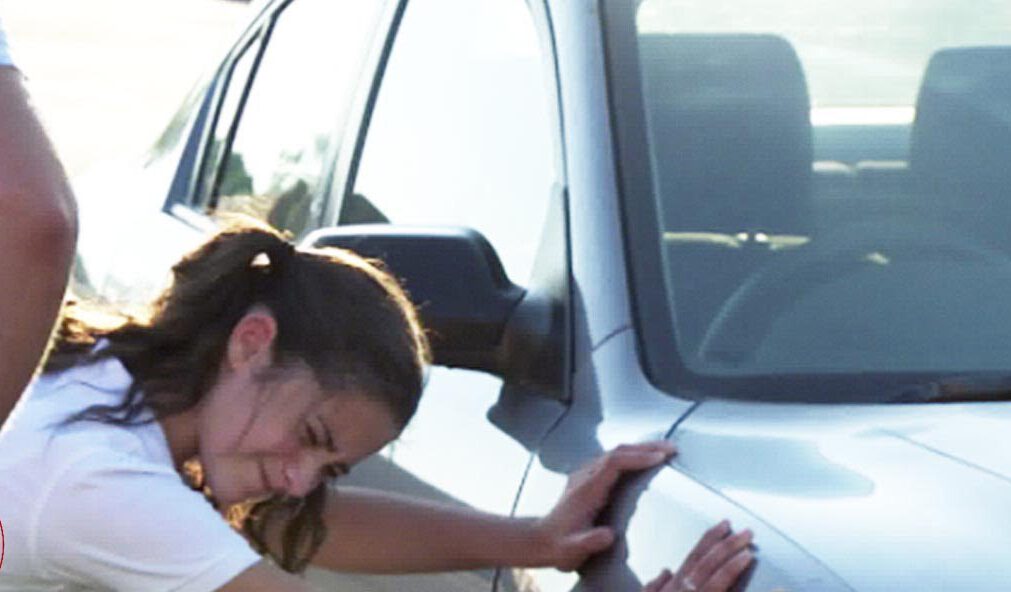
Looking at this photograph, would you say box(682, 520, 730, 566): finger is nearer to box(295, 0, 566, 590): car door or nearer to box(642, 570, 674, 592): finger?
box(642, 570, 674, 592): finger

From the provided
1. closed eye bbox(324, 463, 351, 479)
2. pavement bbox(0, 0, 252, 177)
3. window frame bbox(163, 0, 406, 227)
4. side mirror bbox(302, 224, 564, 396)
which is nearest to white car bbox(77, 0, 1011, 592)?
side mirror bbox(302, 224, 564, 396)

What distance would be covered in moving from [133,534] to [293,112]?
1.91 m

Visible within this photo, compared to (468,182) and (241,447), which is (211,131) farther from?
(241,447)

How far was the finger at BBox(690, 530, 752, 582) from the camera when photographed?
250cm

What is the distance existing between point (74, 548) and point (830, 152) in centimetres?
115

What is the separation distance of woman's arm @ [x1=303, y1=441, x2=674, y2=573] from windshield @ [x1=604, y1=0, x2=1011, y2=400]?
266mm

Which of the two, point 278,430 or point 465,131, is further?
point 465,131

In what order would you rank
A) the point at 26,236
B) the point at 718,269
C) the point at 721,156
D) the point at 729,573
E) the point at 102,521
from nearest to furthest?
the point at 26,236
the point at 729,573
the point at 102,521
the point at 718,269
the point at 721,156

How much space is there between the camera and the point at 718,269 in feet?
10.6

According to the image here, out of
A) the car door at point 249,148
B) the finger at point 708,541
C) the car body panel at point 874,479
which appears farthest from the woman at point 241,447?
the car door at point 249,148

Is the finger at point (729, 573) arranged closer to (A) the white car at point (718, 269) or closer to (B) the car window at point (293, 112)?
(A) the white car at point (718, 269)

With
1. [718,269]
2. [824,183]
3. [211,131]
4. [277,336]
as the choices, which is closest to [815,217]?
[824,183]

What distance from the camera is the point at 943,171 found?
347 cm

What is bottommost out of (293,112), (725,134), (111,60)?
(111,60)
